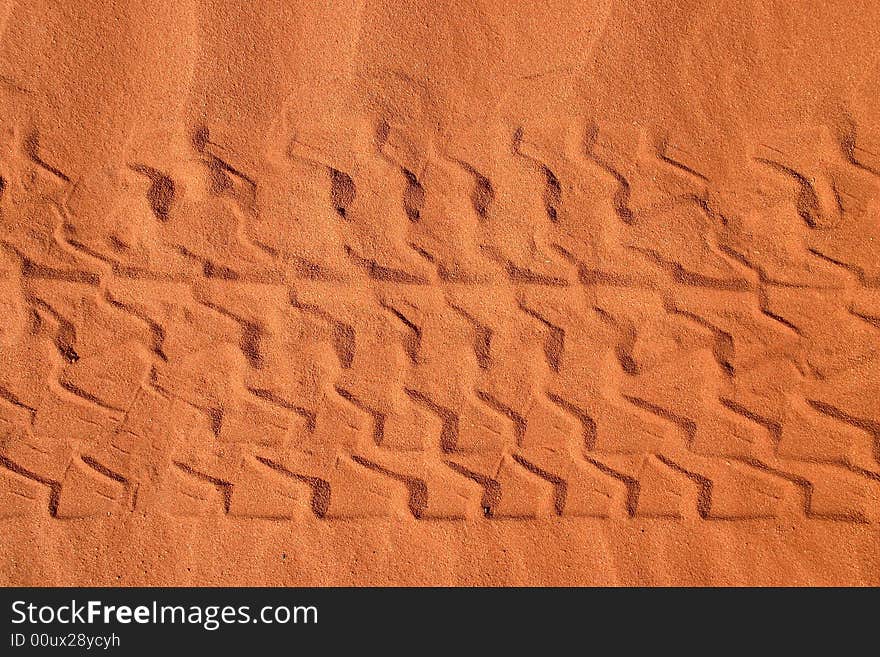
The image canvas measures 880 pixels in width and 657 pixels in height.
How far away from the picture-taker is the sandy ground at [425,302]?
2678mm

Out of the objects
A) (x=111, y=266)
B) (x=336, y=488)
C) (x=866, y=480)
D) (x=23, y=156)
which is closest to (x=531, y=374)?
(x=336, y=488)

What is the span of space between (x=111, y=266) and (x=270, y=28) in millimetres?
1057

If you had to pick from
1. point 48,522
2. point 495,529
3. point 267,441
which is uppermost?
point 267,441

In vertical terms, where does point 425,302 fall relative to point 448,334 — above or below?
above

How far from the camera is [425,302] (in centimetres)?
272

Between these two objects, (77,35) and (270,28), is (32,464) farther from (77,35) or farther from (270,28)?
(270,28)

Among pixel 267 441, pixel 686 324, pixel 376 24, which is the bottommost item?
pixel 267 441

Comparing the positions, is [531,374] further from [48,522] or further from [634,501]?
[48,522]

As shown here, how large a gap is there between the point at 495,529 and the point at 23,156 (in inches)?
86.6

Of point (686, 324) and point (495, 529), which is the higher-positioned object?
point (686, 324)

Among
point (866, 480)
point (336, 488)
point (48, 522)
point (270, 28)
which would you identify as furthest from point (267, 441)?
point (866, 480)

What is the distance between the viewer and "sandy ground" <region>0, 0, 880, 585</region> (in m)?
2.68

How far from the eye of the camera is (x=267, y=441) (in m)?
2.68

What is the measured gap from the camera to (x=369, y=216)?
2730 mm
